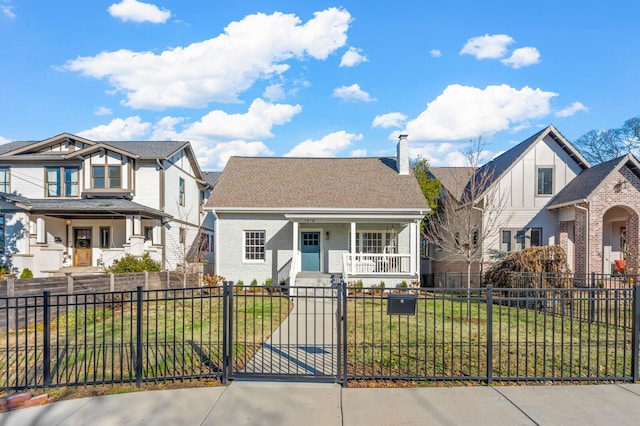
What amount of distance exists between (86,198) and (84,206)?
1.63 m

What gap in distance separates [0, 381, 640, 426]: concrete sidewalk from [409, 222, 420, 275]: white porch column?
35.5 ft

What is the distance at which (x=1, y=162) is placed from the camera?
21.5 m

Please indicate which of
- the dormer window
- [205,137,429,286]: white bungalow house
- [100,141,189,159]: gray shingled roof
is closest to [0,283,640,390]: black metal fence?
[205,137,429,286]: white bungalow house

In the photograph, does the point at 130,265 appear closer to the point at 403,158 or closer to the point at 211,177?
the point at 403,158

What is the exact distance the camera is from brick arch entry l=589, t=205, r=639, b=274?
15.1 m

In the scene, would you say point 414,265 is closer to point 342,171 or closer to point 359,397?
point 342,171

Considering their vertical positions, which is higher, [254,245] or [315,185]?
[315,185]

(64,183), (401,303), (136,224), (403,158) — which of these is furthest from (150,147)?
(401,303)

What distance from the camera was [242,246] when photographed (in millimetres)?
18219

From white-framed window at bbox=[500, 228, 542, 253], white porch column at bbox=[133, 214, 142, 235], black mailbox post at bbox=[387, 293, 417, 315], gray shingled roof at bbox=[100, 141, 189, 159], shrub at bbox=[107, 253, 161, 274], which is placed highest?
gray shingled roof at bbox=[100, 141, 189, 159]

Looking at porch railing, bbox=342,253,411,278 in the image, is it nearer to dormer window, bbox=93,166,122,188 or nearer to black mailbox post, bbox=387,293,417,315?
black mailbox post, bbox=387,293,417,315

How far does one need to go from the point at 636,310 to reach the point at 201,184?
2544cm

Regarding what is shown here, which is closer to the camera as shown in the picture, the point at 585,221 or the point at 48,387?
the point at 48,387

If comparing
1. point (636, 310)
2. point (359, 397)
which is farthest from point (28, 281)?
point (636, 310)
